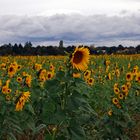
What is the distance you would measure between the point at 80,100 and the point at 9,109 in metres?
0.97

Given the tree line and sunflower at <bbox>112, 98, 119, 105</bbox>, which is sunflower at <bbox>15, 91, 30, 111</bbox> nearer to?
sunflower at <bbox>112, 98, 119, 105</bbox>

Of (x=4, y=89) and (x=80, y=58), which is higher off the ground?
(x=80, y=58)

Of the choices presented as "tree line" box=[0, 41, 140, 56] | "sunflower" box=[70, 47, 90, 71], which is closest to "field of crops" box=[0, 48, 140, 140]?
"sunflower" box=[70, 47, 90, 71]

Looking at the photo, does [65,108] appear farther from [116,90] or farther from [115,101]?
[116,90]

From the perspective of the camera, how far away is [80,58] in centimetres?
405

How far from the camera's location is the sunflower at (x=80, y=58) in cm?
392

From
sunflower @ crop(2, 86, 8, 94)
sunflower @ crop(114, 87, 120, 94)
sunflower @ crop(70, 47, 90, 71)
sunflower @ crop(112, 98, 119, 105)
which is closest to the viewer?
sunflower @ crop(70, 47, 90, 71)

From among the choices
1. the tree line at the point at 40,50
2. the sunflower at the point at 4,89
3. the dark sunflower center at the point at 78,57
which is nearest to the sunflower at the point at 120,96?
the sunflower at the point at 4,89

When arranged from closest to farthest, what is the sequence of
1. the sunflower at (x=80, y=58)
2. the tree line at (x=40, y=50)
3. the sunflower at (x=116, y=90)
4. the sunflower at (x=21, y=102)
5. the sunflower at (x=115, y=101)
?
the sunflower at (x=80, y=58) → the sunflower at (x=21, y=102) → the sunflower at (x=115, y=101) → the sunflower at (x=116, y=90) → the tree line at (x=40, y=50)

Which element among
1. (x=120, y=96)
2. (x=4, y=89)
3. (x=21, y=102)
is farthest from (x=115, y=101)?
(x=21, y=102)

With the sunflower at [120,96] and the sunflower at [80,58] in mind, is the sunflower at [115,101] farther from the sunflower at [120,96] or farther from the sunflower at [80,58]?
the sunflower at [80,58]

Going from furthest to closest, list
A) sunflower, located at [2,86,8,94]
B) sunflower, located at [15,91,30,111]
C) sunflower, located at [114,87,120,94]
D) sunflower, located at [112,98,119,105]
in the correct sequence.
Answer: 1. sunflower, located at [114,87,120,94]
2. sunflower, located at [112,98,119,105]
3. sunflower, located at [2,86,8,94]
4. sunflower, located at [15,91,30,111]

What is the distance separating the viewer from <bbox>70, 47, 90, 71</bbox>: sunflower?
3.92 metres

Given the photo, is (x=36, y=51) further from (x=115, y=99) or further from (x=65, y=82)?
(x=65, y=82)
